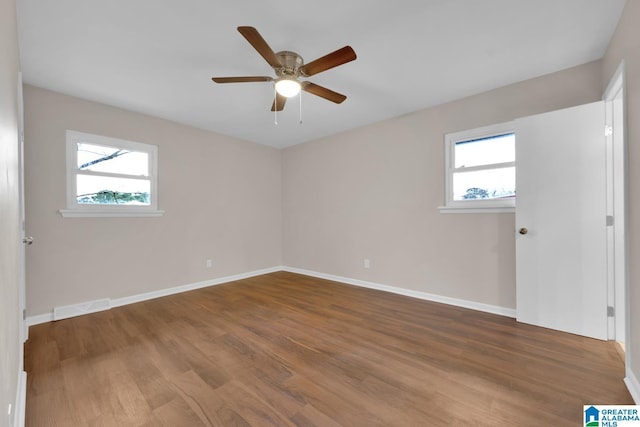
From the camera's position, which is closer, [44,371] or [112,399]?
[112,399]

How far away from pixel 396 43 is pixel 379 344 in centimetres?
256

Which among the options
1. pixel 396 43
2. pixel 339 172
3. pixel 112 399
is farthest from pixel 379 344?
pixel 339 172

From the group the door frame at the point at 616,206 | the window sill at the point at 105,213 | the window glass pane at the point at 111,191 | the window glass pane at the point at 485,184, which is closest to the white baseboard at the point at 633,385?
the door frame at the point at 616,206

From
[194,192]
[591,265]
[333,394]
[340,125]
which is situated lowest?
[333,394]

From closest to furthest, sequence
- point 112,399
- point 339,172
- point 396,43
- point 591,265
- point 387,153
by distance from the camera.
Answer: point 112,399 < point 396,43 < point 591,265 < point 387,153 < point 339,172

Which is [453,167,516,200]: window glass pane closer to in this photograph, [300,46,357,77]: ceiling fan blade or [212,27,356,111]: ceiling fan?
[212,27,356,111]: ceiling fan

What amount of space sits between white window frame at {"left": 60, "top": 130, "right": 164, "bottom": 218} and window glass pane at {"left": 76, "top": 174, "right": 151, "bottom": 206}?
2.3 inches

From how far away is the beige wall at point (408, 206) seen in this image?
2.91 m

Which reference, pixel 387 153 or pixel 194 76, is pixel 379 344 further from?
pixel 194 76

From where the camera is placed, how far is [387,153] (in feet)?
12.9

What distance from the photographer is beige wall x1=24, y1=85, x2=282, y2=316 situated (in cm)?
286

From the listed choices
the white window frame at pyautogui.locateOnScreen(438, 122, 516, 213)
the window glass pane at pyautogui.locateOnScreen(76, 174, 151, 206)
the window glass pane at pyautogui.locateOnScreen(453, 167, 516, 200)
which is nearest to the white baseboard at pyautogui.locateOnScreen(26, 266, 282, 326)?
the window glass pane at pyautogui.locateOnScreen(76, 174, 151, 206)

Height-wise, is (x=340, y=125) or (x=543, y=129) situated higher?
(x=340, y=125)

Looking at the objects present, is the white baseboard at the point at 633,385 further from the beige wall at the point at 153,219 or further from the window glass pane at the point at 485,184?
the beige wall at the point at 153,219
